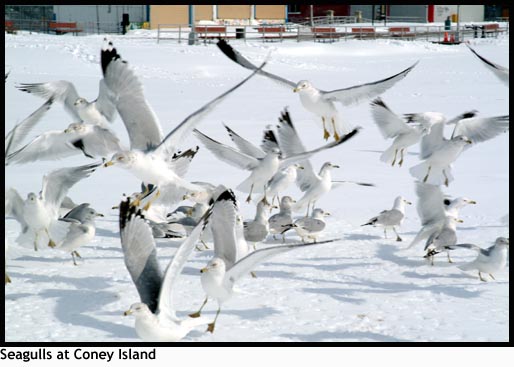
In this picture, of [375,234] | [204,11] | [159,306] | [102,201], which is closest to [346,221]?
[375,234]

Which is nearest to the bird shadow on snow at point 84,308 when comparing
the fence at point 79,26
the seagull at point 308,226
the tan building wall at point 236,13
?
the seagull at point 308,226

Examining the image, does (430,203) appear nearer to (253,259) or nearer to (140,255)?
(253,259)

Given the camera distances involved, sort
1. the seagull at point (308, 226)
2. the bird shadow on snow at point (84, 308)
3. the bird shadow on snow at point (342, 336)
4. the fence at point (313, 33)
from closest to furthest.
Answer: the bird shadow on snow at point (342, 336), the bird shadow on snow at point (84, 308), the seagull at point (308, 226), the fence at point (313, 33)

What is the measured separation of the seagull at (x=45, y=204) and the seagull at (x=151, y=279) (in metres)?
1.42

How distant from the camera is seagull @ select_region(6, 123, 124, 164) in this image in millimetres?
5016

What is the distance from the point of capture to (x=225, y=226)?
3.89m

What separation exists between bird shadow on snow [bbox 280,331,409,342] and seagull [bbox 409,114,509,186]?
78.1 inches

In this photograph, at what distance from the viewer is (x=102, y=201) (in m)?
6.54

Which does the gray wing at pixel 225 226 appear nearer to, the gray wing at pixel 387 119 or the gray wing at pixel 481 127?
the gray wing at pixel 387 119

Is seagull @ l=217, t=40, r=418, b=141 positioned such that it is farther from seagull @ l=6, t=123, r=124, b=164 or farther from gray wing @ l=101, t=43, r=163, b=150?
seagull @ l=6, t=123, r=124, b=164

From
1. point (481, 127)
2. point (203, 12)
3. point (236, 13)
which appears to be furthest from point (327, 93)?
point (236, 13)

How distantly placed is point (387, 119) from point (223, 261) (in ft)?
8.38

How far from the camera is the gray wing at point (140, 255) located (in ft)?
11.2

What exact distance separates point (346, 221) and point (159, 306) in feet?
9.53
